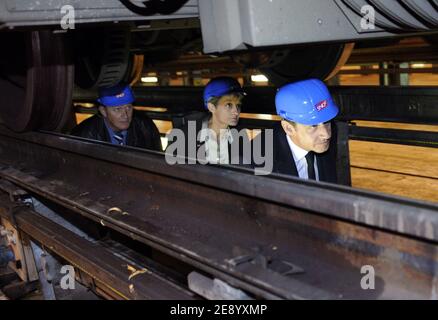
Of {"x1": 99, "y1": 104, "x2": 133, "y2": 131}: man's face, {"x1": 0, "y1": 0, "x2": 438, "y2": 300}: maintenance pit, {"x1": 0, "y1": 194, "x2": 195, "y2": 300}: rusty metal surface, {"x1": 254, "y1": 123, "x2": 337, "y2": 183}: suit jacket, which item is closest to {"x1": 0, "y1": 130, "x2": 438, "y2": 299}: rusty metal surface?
{"x1": 0, "y1": 0, "x2": 438, "y2": 300}: maintenance pit

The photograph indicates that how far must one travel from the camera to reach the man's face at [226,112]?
8.99 ft

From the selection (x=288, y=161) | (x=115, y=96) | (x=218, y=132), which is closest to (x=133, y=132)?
(x=115, y=96)

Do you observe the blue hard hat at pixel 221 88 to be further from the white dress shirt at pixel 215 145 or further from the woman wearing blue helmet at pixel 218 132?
the white dress shirt at pixel 215 145

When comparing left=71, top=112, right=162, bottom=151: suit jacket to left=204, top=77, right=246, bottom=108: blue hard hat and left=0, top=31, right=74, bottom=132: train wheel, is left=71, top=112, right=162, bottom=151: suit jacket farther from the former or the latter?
left=204, top=77, right=246, bottom=108: blue hard hat

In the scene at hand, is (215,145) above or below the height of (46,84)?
below

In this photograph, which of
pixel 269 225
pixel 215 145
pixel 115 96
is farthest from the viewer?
pixel 115 96

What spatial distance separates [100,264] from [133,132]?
153 centimetres

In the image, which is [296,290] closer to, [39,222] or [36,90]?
[39,222]

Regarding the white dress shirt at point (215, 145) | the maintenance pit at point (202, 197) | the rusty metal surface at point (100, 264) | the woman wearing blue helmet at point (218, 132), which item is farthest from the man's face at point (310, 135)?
the rusty metal surface at point (100, 264)

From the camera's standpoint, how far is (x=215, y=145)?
8.86 feet

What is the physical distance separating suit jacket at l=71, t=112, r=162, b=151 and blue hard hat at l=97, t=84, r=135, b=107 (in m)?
0.15

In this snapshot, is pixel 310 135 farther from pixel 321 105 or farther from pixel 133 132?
pixel 133 132

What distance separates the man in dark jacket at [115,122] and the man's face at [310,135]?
138cm

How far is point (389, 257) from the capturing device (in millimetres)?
1226
